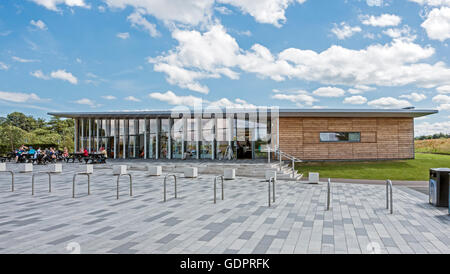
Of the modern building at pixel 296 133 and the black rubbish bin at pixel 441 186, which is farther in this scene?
the modern building at pixel 296 133

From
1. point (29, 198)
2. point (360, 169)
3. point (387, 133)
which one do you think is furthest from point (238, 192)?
point (387, 133)

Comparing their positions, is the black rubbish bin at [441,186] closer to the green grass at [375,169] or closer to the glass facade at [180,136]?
the green grass at [375,169]

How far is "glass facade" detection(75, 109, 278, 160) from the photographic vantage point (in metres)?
24.9

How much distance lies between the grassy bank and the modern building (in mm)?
13532

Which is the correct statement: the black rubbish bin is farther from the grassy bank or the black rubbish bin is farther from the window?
the grassy bank

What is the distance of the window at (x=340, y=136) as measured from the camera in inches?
960

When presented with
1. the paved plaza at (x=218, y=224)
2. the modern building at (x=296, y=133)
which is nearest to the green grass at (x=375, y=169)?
the modern building at (x=296, y=133)

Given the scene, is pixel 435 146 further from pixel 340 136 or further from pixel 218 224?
pixel 218 224

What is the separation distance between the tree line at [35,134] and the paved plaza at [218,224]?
35.2 meters

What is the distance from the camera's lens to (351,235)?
5691 mm

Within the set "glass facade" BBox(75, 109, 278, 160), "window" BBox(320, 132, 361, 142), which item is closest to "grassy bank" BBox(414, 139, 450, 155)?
"window" BBox(320, 132, 361, 142)

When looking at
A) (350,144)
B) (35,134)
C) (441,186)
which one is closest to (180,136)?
(350,144)
